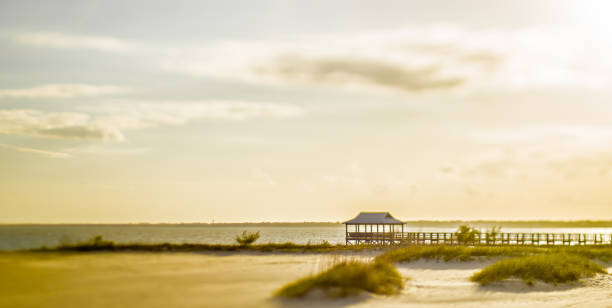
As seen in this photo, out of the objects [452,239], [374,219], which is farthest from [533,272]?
[374,219]

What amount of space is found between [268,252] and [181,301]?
25181 mm

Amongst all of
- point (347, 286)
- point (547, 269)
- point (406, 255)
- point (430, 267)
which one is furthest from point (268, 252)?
point (347, 286)

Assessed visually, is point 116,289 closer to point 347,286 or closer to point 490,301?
point 347,286

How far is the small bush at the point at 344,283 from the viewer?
47.5ft

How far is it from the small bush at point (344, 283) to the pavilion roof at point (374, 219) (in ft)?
135

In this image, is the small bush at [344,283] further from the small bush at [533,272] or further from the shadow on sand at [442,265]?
the shadow on sand at [442,265]

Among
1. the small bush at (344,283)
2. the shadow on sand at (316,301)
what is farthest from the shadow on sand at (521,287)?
the shadow on sand at (316,301)

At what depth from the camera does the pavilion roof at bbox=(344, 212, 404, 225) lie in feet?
191

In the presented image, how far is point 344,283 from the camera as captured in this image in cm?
1502

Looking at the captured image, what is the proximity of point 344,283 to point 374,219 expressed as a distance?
44.8 metres

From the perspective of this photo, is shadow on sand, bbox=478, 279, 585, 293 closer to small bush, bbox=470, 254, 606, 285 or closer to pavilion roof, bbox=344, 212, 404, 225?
small bush, bbox=470, 254, 606, 285

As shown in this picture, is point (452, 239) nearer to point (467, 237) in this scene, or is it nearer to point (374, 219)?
point (467, 237)

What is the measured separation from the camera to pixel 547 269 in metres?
20.3

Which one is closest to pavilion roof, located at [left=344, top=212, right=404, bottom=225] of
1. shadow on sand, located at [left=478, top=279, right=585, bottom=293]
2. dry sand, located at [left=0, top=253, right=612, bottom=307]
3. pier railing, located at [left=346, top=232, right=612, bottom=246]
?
pier railing, located at [left=346, top=232, right=612, bottom=246]
